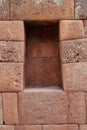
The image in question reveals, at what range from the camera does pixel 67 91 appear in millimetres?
3404

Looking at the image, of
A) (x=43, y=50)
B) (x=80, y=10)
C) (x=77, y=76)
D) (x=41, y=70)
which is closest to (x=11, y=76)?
(x=41, y=70)

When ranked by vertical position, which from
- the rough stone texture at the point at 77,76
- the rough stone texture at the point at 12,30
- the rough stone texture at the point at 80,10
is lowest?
the rough stone texture at the point at 77,76

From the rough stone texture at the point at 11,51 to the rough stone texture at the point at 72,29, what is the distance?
57cm

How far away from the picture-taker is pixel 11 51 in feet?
11.1

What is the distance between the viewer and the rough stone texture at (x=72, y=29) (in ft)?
11.1

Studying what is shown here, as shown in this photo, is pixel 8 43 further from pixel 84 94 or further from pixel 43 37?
pixel 84 94

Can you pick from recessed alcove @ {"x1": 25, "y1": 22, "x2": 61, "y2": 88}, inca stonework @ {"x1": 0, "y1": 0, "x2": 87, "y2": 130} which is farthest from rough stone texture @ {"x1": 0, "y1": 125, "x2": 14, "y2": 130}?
recessed alcove @ {"x1": 25, "y1": 22, "x2": 61, "y2": 88}

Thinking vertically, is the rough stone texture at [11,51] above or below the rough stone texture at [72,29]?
below

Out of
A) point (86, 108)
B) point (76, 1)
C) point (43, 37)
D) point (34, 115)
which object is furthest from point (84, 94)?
point (76, 1)

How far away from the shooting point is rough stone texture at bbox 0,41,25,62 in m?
3.39

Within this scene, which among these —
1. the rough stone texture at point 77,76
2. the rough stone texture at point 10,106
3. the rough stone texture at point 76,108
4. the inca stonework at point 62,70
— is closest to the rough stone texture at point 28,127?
the inca stonework at point 62,70

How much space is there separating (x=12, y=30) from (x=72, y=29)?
770mm

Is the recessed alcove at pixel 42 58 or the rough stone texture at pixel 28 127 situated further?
the recessed alcove at pixel 42 58

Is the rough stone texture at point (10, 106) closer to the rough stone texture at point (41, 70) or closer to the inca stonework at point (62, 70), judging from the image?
the inca stonework at point (62, 70)
